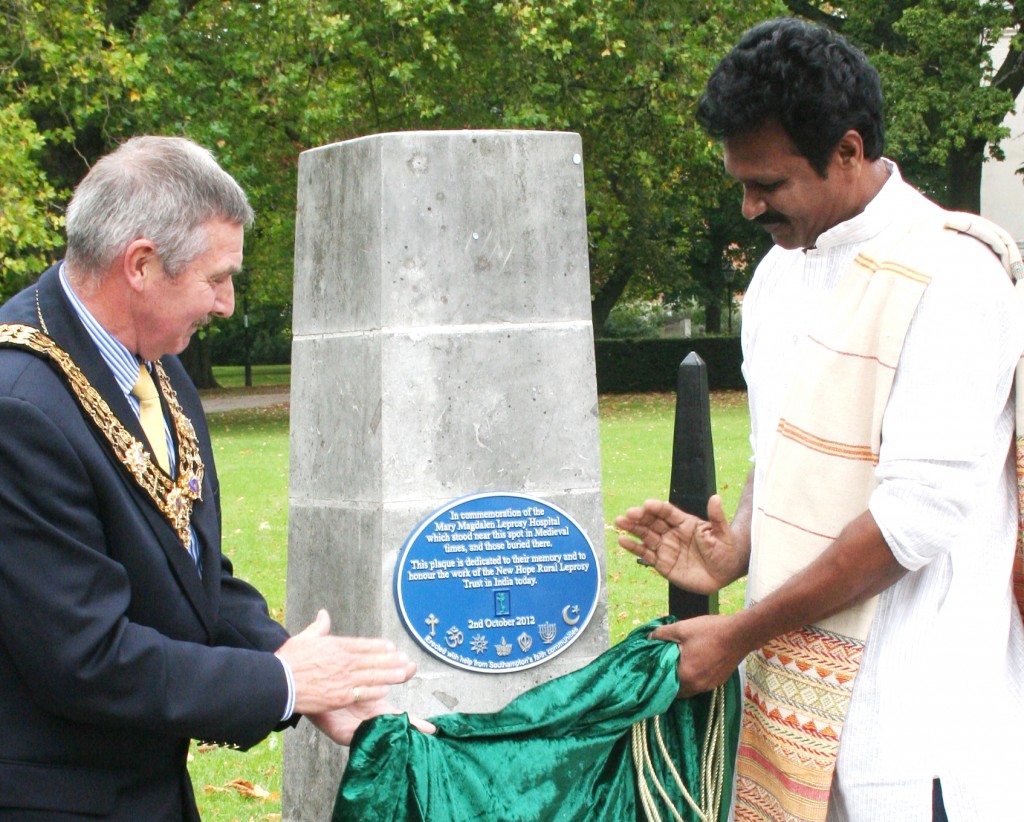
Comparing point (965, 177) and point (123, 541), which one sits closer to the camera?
point (123, 541)

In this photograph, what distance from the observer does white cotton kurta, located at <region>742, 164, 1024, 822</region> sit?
2221 mm

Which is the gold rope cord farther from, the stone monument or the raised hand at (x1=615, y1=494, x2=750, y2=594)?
the stone monument

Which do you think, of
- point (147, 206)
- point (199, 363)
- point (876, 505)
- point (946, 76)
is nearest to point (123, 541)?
point (147, 206)

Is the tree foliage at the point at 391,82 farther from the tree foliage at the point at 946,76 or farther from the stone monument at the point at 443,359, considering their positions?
the stone monument at the point at 443,359

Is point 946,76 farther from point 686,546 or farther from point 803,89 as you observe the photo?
point 803,89

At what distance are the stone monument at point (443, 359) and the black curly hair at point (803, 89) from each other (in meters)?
1.22

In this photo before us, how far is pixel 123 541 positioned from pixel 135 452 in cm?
17

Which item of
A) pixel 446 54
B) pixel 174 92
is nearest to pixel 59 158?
pixel 174 92

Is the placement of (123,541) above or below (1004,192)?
below

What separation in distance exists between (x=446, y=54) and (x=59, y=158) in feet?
22.8

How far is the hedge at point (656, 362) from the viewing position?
1151 inches

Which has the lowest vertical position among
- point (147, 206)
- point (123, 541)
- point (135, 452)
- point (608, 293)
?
point (608, 293)

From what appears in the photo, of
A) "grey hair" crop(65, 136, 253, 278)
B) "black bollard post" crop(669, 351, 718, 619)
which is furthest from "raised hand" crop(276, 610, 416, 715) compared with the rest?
"black bollard post" crop(669, 351, 718, 619)

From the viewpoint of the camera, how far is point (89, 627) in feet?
7.00
